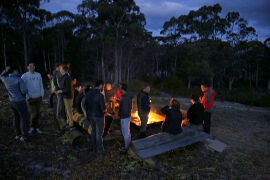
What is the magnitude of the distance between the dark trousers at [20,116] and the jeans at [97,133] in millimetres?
1650

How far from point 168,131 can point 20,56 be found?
28.6 m

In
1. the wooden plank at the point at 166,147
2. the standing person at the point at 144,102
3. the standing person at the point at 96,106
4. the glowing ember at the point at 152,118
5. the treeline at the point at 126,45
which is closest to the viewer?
the wooden plank at the point at 166,147

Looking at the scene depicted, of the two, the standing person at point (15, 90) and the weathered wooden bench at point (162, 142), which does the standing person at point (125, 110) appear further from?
the standing person at point (15, 90)

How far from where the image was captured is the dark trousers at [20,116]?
4.11 metres

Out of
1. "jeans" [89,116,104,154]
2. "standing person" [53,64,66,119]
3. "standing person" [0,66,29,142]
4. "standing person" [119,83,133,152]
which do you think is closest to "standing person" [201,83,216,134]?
"standing person" [119,83,133,152]

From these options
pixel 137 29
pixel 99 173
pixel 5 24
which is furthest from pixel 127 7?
pixel 99 173

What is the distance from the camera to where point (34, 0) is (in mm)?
21453

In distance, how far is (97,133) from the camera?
4.11 metres

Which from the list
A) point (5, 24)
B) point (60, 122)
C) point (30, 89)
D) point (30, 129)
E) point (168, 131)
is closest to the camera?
point (168, 131)

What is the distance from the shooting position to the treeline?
2255 cm

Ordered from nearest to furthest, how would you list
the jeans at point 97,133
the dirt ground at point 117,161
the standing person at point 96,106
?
1. the dirt ground at point 117,161
2. the standing person at point 96,106
3. the jeans at point 97,133

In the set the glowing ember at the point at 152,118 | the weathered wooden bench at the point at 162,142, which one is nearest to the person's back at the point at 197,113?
the weathered wooden bench at the point at 162,142

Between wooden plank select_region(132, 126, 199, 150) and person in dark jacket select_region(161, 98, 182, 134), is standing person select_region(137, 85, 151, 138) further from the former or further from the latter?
wooden plank select_region(132, 126, 199, 150)

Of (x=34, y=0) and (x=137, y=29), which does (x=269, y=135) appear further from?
(x=34, y=0)
